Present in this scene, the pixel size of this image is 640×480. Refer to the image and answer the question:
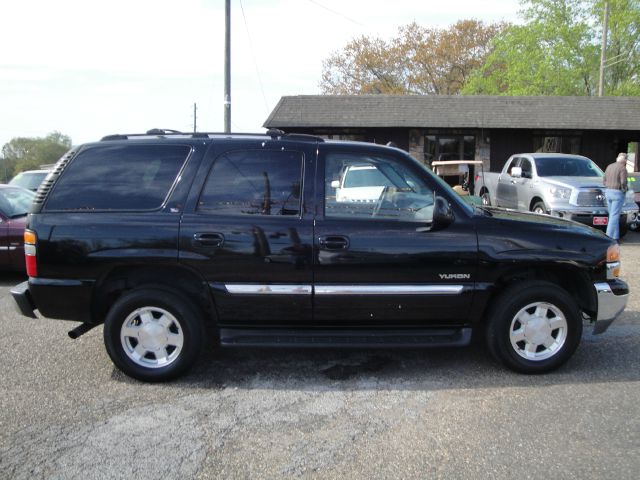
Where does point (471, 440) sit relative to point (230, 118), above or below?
below

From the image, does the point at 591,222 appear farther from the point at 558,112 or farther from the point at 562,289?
the point at 558,112

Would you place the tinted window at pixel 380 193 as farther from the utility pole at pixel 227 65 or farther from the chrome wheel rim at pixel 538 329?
the utility pole at pixel 227 65

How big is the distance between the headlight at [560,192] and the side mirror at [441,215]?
320 inches

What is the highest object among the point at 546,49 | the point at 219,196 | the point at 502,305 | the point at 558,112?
the point at 546,49

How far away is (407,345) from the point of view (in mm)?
4422

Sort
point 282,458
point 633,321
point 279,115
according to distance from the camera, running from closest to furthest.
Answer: point 282,458 < point 633,321 < point 279,115

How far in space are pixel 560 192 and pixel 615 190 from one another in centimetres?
115

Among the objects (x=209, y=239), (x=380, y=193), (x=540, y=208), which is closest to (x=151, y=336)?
(x=209, y=239)

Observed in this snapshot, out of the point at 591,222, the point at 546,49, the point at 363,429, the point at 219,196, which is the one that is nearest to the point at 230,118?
the point at 591,222

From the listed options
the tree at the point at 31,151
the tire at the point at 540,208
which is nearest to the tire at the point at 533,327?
the tire at the point at 540,208

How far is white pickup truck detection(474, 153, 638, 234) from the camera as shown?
11.4 meters

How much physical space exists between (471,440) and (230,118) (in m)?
12.7

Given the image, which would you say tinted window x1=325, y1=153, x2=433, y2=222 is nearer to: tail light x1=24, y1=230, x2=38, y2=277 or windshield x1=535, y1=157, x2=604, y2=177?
tail light x1=24, y1=230, x2=38, y2=277

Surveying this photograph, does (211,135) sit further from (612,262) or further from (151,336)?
(612,262)
